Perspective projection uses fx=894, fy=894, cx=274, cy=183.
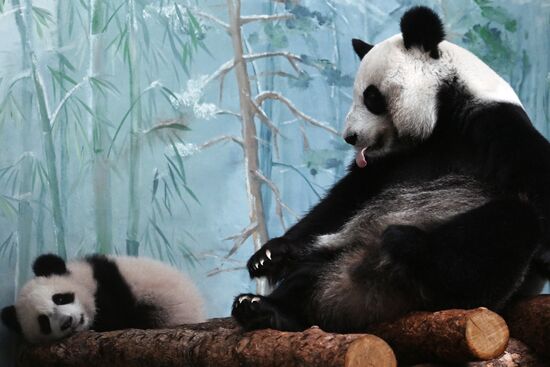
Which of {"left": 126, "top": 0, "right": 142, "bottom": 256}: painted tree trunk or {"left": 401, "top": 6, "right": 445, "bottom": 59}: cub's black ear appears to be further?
{"left": 126, "top": 0, "right": 142, "bottom": 256}: painted tree trunk

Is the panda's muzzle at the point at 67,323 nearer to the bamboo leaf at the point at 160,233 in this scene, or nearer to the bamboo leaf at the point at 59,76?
the bamboo leaf at the point at 160,233

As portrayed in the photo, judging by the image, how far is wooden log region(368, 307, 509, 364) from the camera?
7.48 ft

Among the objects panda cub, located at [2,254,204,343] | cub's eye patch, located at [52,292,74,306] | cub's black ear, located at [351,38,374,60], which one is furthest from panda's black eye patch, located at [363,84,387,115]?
cub's eye patch, located at [52,292,74,306]

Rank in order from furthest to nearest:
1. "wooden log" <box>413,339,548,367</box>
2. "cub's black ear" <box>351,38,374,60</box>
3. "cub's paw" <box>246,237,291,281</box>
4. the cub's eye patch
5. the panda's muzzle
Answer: the cub's eye patch
the panda's muzzle
"cub's black ear" <box>351,38,374,60</box>
"cub's paw" <box>246,237,291,281</box>
"wooden log" <box>413,339,548,367</box>

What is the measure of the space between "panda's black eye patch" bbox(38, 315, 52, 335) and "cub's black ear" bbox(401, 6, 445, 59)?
186 centimetres

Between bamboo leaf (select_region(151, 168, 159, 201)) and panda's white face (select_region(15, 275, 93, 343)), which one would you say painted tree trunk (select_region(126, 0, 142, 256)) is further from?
panda's white face (select_region(15, 275, 93, 343))

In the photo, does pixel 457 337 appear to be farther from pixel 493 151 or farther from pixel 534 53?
pixel 534 53

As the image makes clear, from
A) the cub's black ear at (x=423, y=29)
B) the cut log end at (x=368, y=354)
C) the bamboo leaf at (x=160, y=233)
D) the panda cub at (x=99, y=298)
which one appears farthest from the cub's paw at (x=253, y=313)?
the bamboo leaf at (x=160, y=233)

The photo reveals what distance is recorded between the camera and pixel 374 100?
3.04 metres

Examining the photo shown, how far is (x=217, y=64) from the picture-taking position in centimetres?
436

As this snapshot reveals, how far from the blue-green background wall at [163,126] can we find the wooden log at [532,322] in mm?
1903

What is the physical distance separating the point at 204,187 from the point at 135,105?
51cm

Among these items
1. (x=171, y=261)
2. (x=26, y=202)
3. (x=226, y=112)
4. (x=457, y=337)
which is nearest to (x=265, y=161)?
(x=226, y=112)

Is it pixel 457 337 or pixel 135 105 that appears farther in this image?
pixel 135 105
